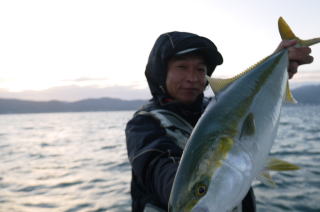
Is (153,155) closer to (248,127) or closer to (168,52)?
(248,127)

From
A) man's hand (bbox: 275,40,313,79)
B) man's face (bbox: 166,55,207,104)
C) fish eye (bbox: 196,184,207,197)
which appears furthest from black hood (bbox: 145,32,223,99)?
fish eye (bbox: 196,184,207,197)

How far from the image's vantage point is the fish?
1658mm

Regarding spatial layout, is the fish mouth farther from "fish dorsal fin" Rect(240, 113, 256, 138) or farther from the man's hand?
the man's hand

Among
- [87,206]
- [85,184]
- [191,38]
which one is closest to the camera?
[191,38]

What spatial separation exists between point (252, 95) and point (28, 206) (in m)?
9.19

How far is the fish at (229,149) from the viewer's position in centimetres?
166

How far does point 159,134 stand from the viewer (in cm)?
295

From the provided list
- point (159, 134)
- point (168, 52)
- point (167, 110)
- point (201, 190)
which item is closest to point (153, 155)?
point (159, 134)

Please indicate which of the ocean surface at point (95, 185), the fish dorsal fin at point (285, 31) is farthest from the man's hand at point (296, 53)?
the ocean surface at point (95, 185)

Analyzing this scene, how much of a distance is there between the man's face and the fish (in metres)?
1.34

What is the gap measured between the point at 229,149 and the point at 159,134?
4.18 feet

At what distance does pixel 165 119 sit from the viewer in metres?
3.10

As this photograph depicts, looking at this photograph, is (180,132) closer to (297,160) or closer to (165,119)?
(165,119)

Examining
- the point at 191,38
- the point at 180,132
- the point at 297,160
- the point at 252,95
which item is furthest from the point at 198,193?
the point at 297,160
